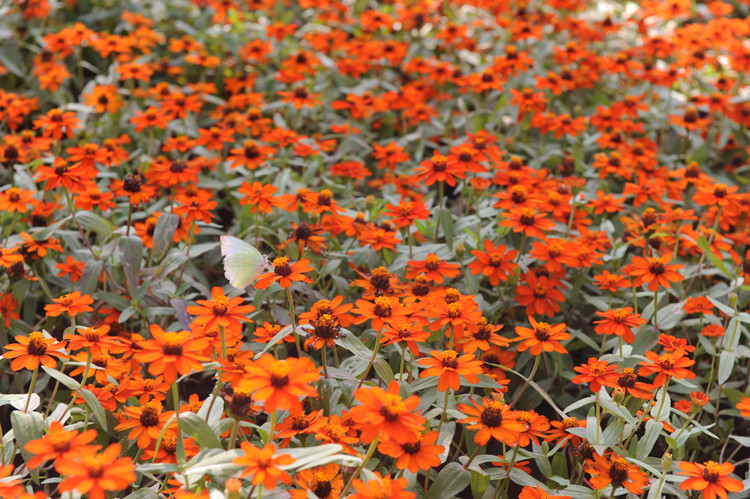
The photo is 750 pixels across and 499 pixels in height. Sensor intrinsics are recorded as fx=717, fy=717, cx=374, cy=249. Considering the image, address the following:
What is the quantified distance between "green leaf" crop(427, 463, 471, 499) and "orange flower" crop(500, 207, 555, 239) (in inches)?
29.8

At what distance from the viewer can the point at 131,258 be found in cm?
206

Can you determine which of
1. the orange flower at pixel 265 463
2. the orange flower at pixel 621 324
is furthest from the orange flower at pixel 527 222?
the orange flower at pixel 265 463

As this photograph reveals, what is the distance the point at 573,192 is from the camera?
2.38 meters

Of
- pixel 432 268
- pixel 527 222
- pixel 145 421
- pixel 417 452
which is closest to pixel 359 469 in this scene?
pixel 417 452

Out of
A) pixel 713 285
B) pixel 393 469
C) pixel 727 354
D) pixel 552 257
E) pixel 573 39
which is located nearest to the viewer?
pixel 393 469

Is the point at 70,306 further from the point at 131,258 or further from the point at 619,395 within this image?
the point at 619,395

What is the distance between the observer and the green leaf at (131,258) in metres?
2.04

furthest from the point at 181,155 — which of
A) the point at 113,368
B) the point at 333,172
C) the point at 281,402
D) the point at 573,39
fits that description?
the point at 573,39

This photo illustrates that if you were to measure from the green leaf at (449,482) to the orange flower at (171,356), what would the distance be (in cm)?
59

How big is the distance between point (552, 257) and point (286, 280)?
2.76ft

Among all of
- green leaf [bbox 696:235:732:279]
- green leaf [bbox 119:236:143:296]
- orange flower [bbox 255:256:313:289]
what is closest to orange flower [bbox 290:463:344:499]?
orange flower [bbox 255:256:313:289]

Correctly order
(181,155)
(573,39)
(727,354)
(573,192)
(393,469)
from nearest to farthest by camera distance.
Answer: (393,469) → (727,354) → (573,192) → (181,155) → (573,39)

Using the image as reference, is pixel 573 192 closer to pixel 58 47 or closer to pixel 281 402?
pixel 281 402

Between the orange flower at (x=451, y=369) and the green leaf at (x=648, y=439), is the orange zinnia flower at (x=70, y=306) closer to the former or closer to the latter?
the orange flower at (x=451, y=369)
